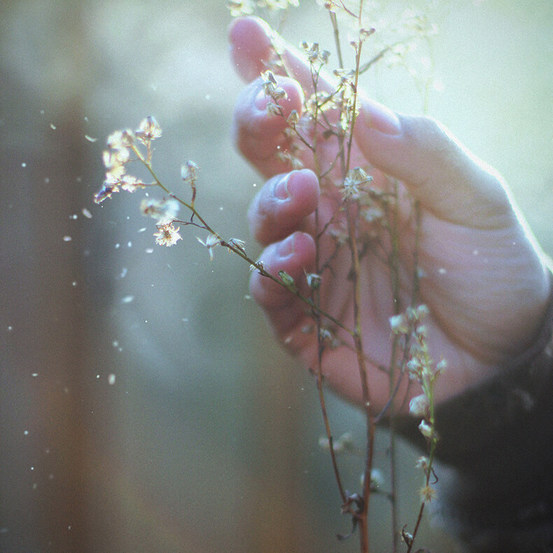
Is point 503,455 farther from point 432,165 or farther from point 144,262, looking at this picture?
point 144,262

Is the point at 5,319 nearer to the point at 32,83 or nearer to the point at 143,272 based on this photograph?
the point at 143,272

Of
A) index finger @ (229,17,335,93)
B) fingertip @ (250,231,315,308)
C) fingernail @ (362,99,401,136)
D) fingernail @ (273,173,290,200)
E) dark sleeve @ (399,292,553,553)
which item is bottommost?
dark sleeve @ (399,292,553,553)

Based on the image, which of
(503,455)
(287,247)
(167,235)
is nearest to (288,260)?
(287,247)

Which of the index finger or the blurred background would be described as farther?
the blurred background

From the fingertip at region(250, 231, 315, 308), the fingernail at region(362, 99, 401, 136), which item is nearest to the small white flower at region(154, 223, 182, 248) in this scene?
the fingertip at region(250, 231, 315, 308)

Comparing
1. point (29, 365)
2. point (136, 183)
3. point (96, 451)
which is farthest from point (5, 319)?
point (136, 183)

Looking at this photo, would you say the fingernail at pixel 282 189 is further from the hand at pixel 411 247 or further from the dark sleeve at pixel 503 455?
the dark sleeve at pixel 503 455

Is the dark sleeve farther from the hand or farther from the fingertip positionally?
the fingertip

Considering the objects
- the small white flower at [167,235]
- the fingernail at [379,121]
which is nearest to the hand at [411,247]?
the fingernail at [379,121]
